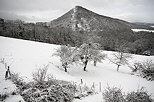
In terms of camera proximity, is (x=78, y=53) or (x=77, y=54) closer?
(x=77, y=54)

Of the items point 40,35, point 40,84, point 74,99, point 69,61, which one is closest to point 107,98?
point 74,99

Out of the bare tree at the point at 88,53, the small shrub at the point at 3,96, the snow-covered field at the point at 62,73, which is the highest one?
the bare tree at the point at 88,53

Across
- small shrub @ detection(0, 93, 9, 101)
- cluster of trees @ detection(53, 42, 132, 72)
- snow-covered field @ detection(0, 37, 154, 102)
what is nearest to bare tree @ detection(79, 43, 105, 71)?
cluster of trees @ detection(53, 42, 132, 72)

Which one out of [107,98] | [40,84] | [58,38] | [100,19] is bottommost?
[107,98]

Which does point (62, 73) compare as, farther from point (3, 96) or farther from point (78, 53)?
point (3, 96)

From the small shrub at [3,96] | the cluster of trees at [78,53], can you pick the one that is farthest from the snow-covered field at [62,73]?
the small shrub at [3,96]

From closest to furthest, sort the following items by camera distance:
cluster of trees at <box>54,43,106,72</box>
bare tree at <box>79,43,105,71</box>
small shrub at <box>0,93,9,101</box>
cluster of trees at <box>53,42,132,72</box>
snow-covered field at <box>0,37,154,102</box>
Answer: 1. small shrub at <box>0,93,9,101</box>
2. snow-covered field at <box>0,37,154,102</box>
3. cluster of trees at <box>53,42,132,72</box>
4. cluster of trees at <box>54,43,106,72</box>
5. bare tree at <box>79,43,105,71</box>

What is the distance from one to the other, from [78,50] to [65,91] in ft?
54.5

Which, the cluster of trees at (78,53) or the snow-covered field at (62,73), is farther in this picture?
the cluster of trees at (78,53)

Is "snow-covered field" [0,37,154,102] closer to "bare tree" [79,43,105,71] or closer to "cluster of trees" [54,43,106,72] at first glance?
"cluster of trees" [54,43,106,72]

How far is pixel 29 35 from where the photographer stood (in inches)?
2522

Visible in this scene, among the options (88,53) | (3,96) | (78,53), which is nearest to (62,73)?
(78,53)

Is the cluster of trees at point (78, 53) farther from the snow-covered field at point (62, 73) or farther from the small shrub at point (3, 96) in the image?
the small shrub at point (3, 96)

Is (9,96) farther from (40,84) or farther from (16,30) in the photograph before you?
(16,30)
